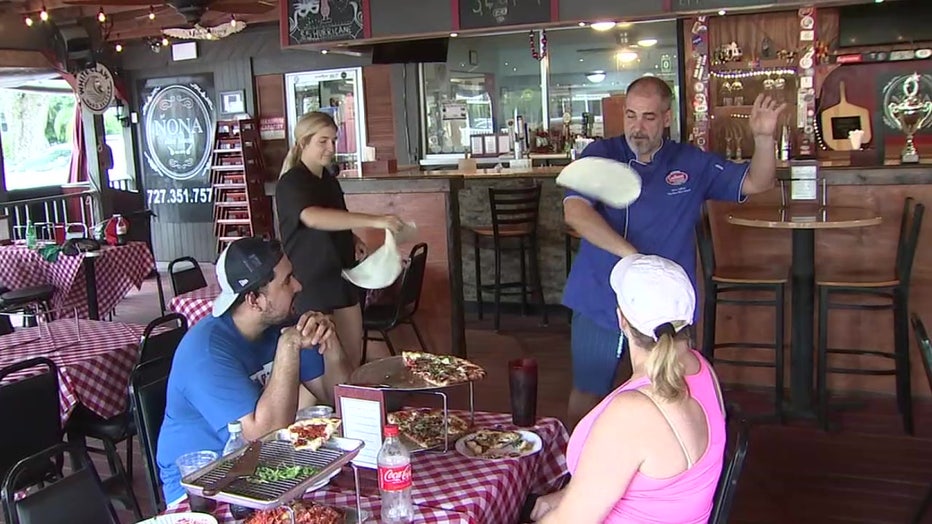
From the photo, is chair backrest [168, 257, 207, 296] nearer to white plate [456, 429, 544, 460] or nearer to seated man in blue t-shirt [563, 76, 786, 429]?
seated man in blue t-shirt [563, 76, 786, 429]

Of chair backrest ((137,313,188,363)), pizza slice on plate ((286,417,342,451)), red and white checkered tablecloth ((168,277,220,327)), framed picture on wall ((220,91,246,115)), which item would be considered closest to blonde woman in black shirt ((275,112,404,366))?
chair backrest ((137,313,188,363))

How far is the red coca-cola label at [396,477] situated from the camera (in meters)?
1.60

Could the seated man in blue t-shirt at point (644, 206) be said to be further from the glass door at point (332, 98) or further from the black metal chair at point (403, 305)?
the glass door at point (332, 98)

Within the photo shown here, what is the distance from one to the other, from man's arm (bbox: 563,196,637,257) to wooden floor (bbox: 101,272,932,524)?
48.0 inches

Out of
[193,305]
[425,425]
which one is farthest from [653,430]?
[193,305]

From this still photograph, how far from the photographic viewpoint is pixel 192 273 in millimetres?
4805

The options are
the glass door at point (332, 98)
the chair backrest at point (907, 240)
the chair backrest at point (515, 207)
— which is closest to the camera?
the chair backrest at point (907, 240)

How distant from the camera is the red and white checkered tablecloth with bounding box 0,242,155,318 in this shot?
19.1 feet

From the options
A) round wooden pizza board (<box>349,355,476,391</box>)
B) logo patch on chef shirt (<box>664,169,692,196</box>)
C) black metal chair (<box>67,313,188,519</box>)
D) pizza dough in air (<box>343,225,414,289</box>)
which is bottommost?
black metal chair (<box>67,313,188,519</box>)

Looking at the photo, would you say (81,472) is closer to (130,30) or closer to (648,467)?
(648,467)

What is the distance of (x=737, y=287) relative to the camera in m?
4.13

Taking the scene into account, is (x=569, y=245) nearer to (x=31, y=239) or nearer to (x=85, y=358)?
(x=85, y=358)

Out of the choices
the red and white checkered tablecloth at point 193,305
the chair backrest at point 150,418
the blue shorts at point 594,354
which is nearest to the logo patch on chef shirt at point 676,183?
the blue shorts at point 594,354

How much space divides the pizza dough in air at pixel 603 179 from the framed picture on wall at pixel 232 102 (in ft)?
24.6
